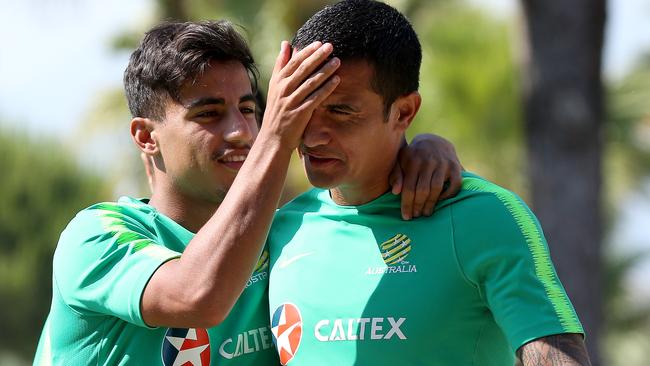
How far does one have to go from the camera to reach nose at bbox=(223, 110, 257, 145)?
4.80 meters

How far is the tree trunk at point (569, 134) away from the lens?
11.4 meters

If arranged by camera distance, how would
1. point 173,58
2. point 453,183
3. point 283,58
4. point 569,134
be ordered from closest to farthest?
point 283,58 < point 453,183 < point 173,58 < point 569,134

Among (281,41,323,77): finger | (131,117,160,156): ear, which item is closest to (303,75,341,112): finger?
(281,41,323,77): finger

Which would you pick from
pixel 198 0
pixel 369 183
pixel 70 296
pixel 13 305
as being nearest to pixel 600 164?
pixel 369 183

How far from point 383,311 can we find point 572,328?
72cm

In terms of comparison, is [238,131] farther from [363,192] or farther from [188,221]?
[363,192]

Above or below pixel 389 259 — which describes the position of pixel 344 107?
above

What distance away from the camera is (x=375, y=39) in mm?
4539

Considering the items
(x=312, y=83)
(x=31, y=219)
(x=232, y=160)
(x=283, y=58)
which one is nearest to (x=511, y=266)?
(x=312, y=83)

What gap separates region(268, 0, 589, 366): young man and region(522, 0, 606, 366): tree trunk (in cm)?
687

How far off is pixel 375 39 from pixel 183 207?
108 cm

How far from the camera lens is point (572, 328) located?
4.04 m

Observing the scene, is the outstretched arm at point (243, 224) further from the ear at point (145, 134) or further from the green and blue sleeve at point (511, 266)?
the ear at point (145, 134)

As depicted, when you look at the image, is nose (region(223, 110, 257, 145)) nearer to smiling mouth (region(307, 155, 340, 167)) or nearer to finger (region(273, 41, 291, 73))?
smiling mouth (region(307, 155, 340, 167))
